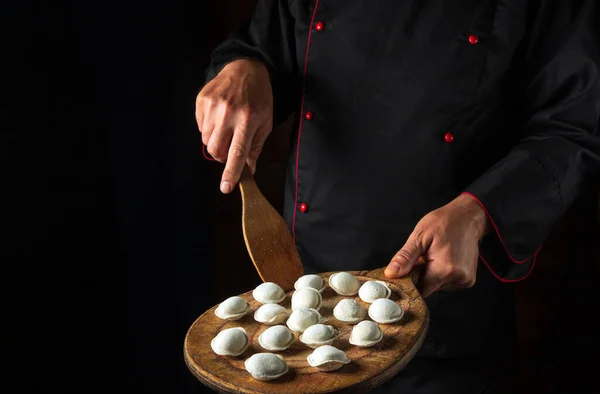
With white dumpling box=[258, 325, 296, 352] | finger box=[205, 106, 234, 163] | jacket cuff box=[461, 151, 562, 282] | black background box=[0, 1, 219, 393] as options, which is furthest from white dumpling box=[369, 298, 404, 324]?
black background box=[0, 1, 219, 393]

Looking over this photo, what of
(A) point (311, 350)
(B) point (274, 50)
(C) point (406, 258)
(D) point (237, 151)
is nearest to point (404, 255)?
(C) point (406, 258)

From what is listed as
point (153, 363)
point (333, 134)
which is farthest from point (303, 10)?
point (153, 363)

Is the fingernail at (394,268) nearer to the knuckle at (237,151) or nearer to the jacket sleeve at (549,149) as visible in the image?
the jacket sleeve at (549,149)

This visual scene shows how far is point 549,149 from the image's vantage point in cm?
110

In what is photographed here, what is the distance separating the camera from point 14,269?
1.25 metres

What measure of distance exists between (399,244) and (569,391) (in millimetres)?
860

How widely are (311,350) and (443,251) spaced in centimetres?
25

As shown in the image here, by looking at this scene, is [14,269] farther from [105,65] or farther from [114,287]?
[105,65]

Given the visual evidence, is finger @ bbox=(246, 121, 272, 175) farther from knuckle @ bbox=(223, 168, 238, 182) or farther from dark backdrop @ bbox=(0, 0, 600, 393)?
dark backdrop @ bbox=(0, 0, 600, 393)

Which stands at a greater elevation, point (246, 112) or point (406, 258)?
point (246, 112)

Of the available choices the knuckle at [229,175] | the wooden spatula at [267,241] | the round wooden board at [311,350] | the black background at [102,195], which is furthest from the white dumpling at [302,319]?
the black background at [102,195]

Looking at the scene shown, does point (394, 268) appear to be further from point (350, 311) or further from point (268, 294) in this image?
point (268, 294)

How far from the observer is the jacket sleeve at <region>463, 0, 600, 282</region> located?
108cm

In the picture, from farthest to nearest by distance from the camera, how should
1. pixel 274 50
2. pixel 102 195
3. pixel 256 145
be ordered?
pixel 102 195
pixel 274 50
pixel 256 145
